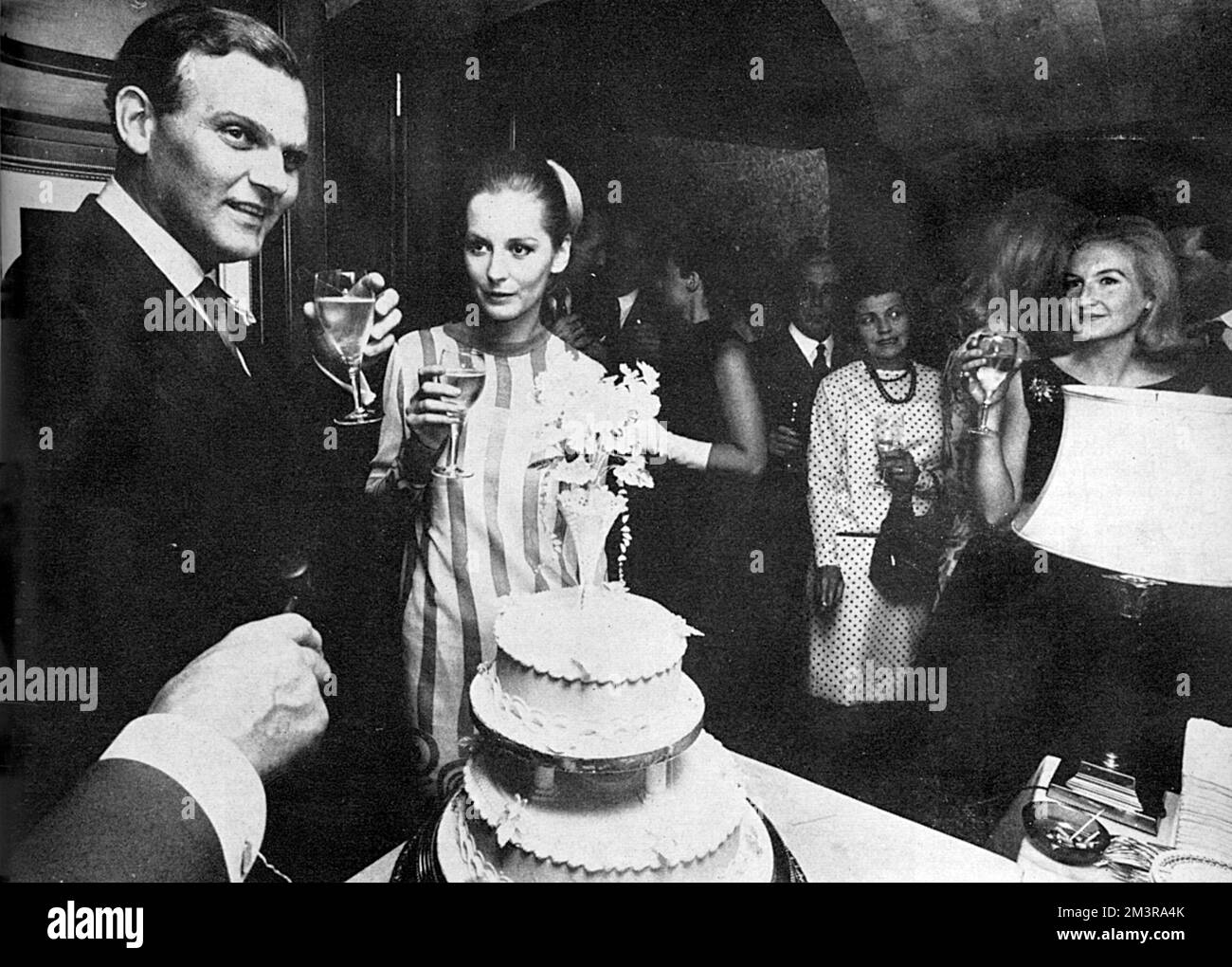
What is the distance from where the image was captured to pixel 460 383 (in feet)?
8.21

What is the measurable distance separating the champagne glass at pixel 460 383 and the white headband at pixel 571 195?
0.41 m

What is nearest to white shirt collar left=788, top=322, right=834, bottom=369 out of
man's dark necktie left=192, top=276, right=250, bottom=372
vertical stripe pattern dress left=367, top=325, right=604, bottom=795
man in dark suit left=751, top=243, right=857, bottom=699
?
man in dark suit left=751, top=243, right=857, bottom=699

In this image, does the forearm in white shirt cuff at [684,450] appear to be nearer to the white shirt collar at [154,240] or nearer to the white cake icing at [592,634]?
the white cake icing at [592,634]

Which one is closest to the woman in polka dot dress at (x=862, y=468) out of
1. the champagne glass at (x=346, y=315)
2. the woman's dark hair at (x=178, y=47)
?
the champagne glass at (x=346, y=315)

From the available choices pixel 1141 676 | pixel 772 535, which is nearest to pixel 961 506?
pixel 772 535

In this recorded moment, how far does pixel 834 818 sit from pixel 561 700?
892 mm

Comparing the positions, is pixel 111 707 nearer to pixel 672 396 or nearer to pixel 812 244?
pixel 672 396

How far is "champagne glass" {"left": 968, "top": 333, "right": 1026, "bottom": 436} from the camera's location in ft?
8.37

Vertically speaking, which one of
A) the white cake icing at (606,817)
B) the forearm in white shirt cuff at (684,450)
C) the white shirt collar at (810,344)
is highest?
the white shirt collar at (810,344)

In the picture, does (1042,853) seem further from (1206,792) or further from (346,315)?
(346,315)

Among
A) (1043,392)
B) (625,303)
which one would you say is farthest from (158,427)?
(1043,392)

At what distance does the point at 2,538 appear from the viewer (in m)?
2.49

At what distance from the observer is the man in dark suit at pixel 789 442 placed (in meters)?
2.51

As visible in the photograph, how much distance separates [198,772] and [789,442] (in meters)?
1.65
